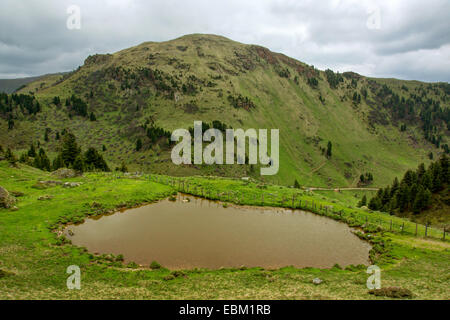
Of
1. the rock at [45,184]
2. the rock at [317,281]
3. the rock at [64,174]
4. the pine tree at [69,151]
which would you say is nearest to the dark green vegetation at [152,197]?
the rock at [45,184]

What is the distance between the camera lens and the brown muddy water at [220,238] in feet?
104

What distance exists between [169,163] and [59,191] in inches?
2682

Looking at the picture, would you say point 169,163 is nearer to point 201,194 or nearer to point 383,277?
point 201,194

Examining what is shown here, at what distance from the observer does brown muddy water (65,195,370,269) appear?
104 ft

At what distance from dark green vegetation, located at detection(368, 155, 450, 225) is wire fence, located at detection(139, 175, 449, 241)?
470 inches

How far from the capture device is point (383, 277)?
26812 mm

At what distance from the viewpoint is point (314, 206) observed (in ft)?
180

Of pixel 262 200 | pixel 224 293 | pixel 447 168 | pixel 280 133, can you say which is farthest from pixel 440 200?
pixel 280 133

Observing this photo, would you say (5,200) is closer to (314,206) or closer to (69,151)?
(69,151)

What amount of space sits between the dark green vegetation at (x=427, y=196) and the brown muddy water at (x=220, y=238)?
28.8 m

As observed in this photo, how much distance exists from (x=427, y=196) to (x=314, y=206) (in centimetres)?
2979

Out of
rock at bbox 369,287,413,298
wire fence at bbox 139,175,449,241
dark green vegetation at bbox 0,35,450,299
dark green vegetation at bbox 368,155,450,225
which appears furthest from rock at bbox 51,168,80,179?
dark green vegetation at bbox 368,155,450,225
